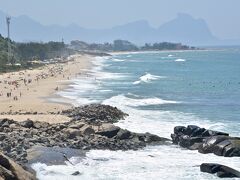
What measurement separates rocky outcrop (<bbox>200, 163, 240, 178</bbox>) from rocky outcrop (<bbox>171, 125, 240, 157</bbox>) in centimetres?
387

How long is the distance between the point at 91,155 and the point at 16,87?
39.2m

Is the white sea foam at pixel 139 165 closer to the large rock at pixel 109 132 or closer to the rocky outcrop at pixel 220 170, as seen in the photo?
the rocky outcrop at pixel 220 170

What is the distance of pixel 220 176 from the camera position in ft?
82.9

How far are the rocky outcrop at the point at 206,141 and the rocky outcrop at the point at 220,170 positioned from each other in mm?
3867

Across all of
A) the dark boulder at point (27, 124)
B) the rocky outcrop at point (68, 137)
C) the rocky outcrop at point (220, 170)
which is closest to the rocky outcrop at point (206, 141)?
the rocky outcrop at point (68, 137)

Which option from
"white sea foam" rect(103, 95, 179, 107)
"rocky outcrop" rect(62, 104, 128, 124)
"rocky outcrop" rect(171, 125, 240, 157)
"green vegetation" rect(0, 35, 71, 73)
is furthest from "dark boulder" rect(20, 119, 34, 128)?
"green vegetation" rect(0, 35, 71, 73)

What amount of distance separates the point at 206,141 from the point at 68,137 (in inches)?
353

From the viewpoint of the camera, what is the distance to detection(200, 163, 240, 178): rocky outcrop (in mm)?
25312

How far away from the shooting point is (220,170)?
25672 millimetres

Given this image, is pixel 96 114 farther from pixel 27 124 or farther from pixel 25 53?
pixel 25 53

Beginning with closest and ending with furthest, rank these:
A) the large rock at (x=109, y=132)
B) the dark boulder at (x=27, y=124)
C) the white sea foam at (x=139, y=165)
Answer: the white sea foam at (x=139, y=165) < the large rock at (x=109, y=132) < the dark boulder at (x=27, y=124)

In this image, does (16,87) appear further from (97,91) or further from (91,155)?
(91,155)

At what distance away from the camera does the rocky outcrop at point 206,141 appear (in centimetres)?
2978

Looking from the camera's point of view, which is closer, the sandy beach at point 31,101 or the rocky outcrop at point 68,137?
the rocky outcrop at point 68,137
